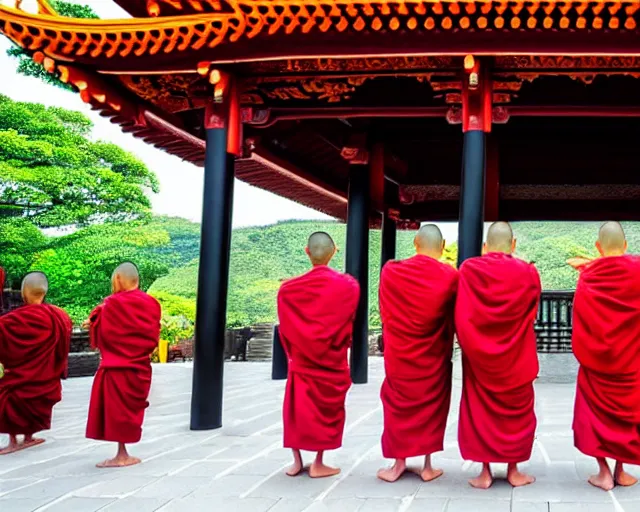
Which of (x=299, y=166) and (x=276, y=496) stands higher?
(x=299, y=166)

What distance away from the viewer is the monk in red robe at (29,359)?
548cm

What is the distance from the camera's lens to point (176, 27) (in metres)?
6.23

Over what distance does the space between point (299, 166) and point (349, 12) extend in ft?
14.9

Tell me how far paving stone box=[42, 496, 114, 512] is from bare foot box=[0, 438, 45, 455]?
178 cm

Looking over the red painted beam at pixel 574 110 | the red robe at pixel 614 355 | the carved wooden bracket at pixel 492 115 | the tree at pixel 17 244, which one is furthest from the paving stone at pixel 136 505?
the tree at pixel 17 244

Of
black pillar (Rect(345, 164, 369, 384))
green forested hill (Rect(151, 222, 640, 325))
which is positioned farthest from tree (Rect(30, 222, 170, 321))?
black pillar (Rect(345, 164, 369, 384))

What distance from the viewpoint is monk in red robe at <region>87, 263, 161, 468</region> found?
4.82 meters

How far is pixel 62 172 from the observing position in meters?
19.0

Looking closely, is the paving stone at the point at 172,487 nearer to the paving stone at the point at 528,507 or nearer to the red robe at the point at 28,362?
the red robe at the point at 28,362

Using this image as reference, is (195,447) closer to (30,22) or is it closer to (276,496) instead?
(276,496)

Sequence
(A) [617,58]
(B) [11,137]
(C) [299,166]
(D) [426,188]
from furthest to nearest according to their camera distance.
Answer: (B) [11,137] < (D) [426,188] < (C) [299,166] < (A) [617,58]

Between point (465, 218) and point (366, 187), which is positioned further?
point (366, 187)

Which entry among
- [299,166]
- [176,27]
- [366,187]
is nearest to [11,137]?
[299,166]

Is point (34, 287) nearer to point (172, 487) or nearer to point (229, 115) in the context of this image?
point (172, 487)
